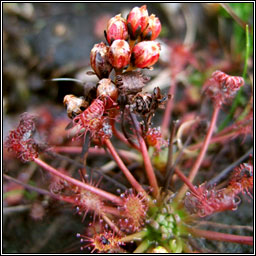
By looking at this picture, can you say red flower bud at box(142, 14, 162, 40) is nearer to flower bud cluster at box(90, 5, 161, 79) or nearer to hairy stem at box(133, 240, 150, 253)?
flower bud cluster at box(90, 5, 161, 79)

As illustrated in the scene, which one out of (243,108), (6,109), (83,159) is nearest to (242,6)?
(243,108)

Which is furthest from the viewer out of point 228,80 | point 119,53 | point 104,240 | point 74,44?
point 74,44

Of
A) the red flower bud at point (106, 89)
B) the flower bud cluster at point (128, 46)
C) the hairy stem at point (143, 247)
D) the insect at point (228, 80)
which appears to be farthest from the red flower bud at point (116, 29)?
the hairy stem at point (143, 247)

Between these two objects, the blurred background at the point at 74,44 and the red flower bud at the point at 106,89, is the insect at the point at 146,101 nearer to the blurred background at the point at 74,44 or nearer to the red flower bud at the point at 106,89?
the red flower bud at the point at 106,89

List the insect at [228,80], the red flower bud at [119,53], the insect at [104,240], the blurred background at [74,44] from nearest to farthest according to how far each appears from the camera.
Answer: the red flower bud at [119,53] < the insect at [104,240] < the insect at [228,80] < the blurred background at [74,44]

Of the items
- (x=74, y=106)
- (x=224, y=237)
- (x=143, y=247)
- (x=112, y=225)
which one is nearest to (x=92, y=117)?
(x=74, y=106)

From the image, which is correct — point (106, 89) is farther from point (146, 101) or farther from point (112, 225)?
point (112, 225)

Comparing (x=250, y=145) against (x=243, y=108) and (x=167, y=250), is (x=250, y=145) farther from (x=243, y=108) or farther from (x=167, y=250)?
(x=167, y=250)
